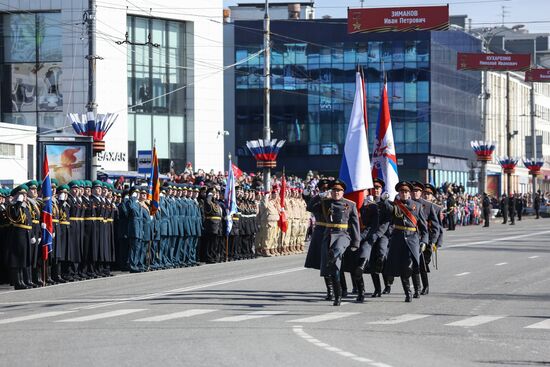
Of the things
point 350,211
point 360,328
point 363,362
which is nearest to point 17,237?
point 350,211

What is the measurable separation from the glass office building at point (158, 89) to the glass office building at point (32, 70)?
11.0 feet

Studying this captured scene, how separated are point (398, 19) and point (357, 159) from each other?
34039 mm

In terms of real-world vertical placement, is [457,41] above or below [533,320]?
above

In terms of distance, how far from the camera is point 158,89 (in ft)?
191

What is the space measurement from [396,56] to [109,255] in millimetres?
66864

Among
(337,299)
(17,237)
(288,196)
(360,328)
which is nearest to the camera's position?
(360,328)

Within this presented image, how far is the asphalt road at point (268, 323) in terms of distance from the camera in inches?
499

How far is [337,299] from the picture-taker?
747 inches

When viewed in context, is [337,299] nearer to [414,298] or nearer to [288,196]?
[414,298]

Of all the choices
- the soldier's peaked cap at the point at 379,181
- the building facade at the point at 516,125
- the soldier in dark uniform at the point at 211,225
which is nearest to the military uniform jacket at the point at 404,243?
the soldier's peaked cap at the point at 379,181

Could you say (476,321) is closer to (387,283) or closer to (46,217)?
(387,283)

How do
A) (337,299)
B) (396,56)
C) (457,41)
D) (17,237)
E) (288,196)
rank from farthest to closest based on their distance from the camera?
(457,41)
(396,56)
(288,196)
(17,237)
(337,299)

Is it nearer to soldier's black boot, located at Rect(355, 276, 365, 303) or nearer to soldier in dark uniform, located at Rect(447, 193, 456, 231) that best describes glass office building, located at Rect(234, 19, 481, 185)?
soldier in dark uniform, located at Rect(447, 193, 456, 231)

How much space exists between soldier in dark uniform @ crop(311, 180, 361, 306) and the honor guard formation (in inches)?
247
